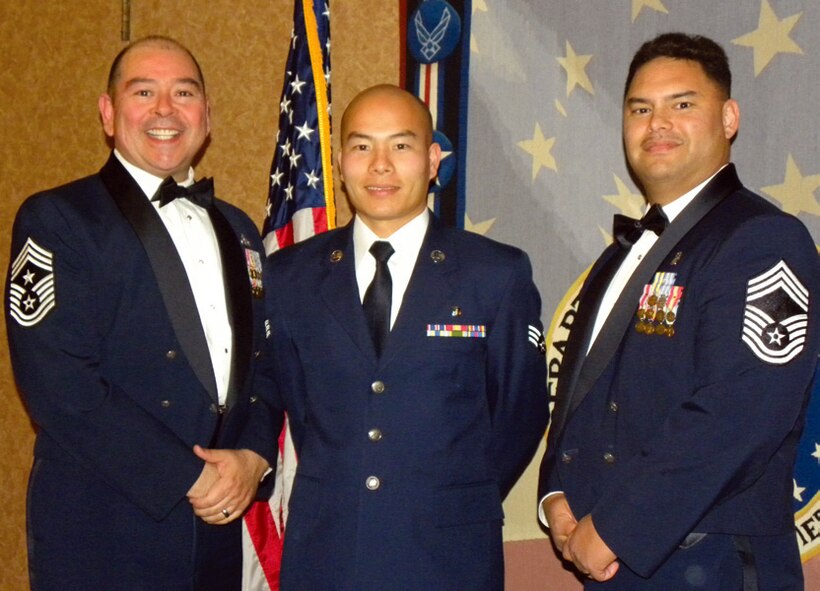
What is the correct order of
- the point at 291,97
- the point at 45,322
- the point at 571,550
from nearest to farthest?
1. the point at 571,550
2. the point at 45,322
3. the point at 291,97

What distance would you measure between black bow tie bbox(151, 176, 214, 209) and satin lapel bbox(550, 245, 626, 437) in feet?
3.89

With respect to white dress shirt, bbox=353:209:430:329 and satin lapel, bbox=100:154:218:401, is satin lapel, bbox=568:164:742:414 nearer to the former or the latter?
white dress shirt, bbox=353:209:430:329

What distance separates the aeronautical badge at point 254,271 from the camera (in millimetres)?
2977

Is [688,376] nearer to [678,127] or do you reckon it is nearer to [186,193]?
[678,127]

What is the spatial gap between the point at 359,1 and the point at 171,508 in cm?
222

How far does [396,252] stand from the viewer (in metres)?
2.79

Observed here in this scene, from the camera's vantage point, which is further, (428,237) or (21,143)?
(21,143)

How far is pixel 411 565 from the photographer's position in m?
2.53

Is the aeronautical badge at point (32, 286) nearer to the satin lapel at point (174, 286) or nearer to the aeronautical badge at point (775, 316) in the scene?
the satin lapel at point (174, 286)

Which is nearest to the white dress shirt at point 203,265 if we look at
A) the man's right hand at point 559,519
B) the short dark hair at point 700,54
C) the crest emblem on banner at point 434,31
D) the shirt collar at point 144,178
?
the shirt collar at point 144,178

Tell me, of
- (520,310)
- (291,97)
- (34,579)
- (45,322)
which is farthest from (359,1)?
(34,579)

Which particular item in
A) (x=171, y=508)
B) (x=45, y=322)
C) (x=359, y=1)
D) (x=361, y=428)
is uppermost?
(x=359, y=1)

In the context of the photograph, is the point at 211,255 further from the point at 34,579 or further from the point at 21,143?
the point at 21,143

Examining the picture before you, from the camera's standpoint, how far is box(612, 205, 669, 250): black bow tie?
102 inches
